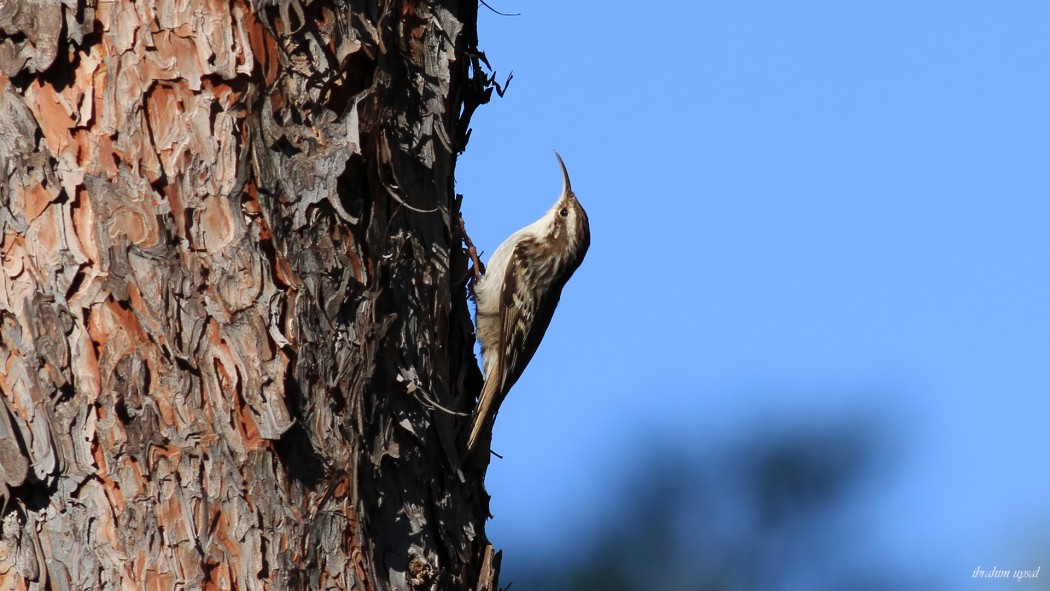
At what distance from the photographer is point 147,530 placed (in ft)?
8.36

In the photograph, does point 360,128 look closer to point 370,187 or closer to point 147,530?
point 370,187

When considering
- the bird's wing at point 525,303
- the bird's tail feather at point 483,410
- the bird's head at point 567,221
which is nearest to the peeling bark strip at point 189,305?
the bird's tail feather at point 483,410

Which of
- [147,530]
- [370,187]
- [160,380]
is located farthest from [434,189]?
[147,530]

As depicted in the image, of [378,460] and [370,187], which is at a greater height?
[370,187]

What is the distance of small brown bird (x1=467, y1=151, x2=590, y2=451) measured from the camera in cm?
450

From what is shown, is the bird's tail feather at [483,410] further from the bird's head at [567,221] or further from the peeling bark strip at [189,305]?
the bird's head at [567,221]

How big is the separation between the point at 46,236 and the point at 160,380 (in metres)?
0.37

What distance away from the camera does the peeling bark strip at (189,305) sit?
2.57 meters

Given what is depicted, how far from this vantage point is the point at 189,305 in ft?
8.55

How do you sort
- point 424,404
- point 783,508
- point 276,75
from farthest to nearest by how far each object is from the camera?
point 783,508
point 424,404
point 276,75

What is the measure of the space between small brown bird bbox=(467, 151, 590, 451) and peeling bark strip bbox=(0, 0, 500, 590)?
55.4 inches

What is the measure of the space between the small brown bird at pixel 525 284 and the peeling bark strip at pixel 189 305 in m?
1.41

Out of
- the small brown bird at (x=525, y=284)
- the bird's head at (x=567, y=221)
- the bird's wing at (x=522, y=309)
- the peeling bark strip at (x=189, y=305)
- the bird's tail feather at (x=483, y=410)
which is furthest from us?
the bird's head at (x=567, y=221)

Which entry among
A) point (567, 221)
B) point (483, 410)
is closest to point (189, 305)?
point (483, 410)
